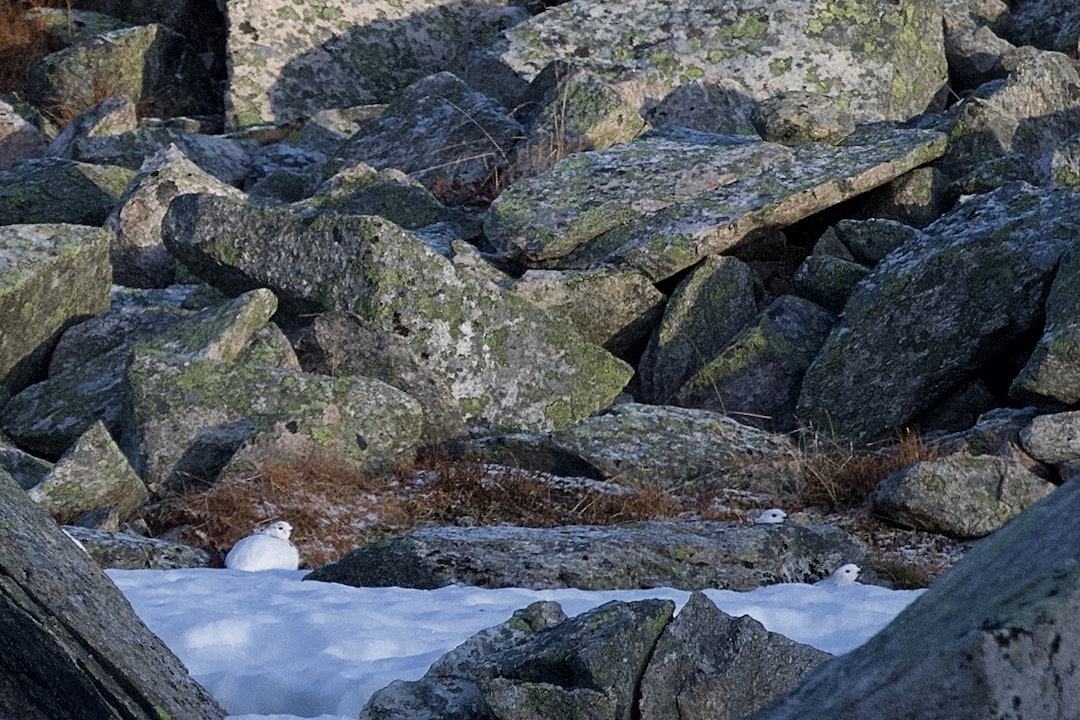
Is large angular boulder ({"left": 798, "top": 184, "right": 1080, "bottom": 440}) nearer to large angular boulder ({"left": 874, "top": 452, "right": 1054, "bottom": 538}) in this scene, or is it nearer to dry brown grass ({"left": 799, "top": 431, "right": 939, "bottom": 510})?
dry brown grass ({"left": 799, "top": 431, "right": 939, "bottom": 510})

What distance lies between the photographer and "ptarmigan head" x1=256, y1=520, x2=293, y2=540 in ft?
24.5

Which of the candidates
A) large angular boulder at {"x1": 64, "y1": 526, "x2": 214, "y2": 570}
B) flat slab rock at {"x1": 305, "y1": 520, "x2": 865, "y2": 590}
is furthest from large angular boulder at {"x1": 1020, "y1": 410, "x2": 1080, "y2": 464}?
large angular boulder at {"x1": 64, "y1": 526, "x2": 214, "y2": 570}

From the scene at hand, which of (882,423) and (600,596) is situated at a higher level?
(600,596)

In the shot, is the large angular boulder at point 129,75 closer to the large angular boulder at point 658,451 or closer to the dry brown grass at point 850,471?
the large angular boulder at point 658,451

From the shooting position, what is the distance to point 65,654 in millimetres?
3545

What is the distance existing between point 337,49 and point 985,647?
51.4 ft

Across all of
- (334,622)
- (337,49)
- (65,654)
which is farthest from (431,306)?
(337,49)

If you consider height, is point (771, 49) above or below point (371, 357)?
above

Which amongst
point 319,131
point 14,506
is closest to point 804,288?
point 319,131

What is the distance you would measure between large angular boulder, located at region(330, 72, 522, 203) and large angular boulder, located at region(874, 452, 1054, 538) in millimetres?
6236

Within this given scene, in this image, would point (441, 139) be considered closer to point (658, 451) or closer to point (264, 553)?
point (658, 451)

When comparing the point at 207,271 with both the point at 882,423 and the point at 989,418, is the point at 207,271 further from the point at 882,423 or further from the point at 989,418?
the point at 989,418

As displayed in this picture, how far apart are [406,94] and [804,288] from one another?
18.2ft

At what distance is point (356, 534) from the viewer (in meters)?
8.20
